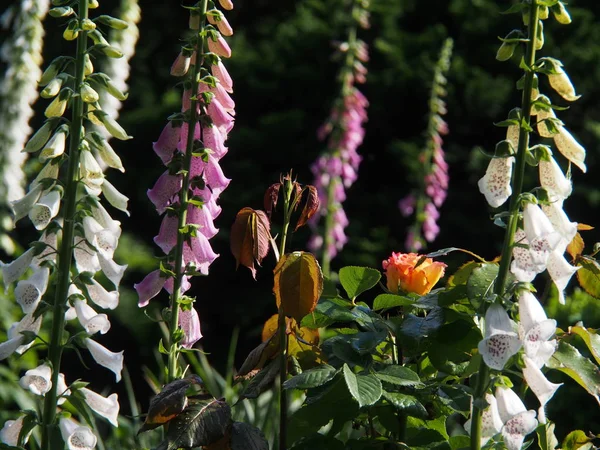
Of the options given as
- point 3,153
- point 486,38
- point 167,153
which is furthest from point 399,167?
point 167,153

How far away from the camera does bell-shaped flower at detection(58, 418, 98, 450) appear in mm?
1190

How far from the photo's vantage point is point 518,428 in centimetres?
109

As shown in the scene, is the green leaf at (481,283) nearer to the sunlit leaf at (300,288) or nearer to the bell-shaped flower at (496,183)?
the bell-shaped flower at (496,183)

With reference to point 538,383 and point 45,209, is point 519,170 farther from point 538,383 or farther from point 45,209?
point 45,209

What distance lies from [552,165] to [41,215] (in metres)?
0.69

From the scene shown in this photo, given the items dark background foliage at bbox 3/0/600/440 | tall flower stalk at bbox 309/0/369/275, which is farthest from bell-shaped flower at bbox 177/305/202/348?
dark background foliage at bbox 3/0/600/440

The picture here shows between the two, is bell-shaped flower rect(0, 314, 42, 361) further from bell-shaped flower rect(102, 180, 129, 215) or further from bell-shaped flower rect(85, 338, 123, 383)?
bell-shaped flower rect(102, 180, 129, 215)

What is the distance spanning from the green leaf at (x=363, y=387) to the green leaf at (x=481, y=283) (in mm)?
160

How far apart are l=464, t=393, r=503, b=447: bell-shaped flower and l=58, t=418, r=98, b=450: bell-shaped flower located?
19.8 inches

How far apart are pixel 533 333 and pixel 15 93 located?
172 inches

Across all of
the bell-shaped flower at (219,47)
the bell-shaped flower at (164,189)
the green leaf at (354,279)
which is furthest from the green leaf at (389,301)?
the bell-shaped flower at (219,47)

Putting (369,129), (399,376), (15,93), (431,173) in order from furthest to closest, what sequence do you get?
(369,129), (431,173), (15,93), (399,376)

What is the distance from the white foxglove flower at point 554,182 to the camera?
3.59 ft

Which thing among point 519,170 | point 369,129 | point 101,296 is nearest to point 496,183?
point 519,170
